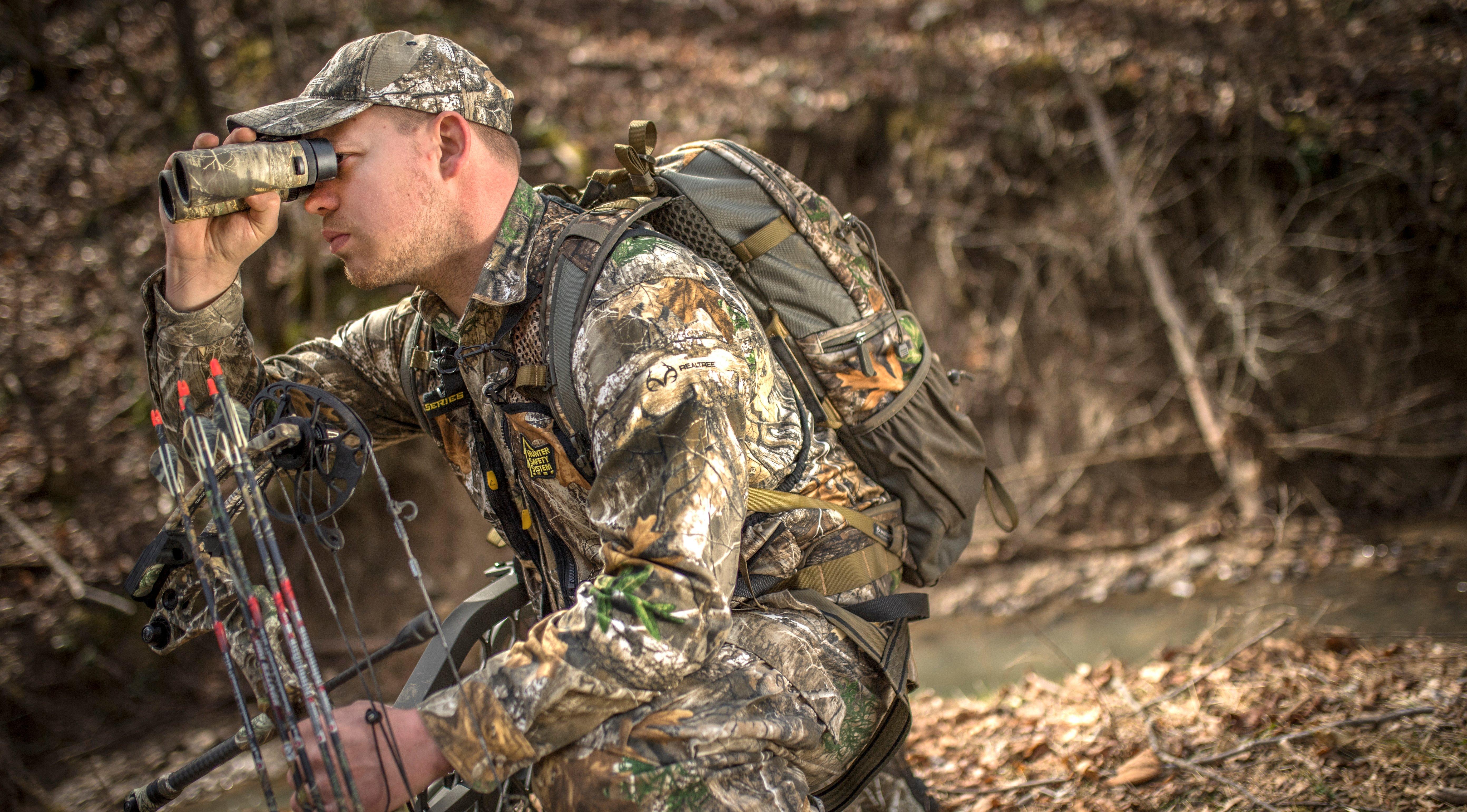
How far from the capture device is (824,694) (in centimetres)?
212

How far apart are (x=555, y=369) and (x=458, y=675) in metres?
0.69

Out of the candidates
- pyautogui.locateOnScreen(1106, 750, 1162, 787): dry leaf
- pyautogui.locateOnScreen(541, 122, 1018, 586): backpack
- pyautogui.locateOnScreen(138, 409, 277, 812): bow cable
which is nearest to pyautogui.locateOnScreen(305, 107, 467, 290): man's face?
pyautogui.locateOnScreen(541, 122, 1018, 586): backpack

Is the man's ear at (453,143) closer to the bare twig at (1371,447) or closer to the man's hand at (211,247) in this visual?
the man's hand at (211,247)

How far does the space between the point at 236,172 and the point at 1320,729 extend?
141 inches

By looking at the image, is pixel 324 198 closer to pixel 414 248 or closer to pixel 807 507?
pixel 414 248

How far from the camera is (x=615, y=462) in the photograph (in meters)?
1.82

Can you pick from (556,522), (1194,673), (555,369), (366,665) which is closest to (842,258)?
(555,369)

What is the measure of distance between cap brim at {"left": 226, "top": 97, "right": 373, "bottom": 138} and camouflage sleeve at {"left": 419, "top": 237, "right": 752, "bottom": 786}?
84cm

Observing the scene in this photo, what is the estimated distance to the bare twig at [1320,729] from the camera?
117 inches

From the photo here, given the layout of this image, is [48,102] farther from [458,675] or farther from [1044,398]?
[1044,398]

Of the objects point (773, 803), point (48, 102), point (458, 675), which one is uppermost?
point (48, 102)

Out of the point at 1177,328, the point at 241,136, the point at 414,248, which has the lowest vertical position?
the point at 1177,328

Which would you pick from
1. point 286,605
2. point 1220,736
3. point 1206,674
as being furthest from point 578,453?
point 1206,674

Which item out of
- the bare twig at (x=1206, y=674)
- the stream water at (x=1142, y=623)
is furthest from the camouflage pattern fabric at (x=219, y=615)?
the stream water at (x=1142, y=623)
